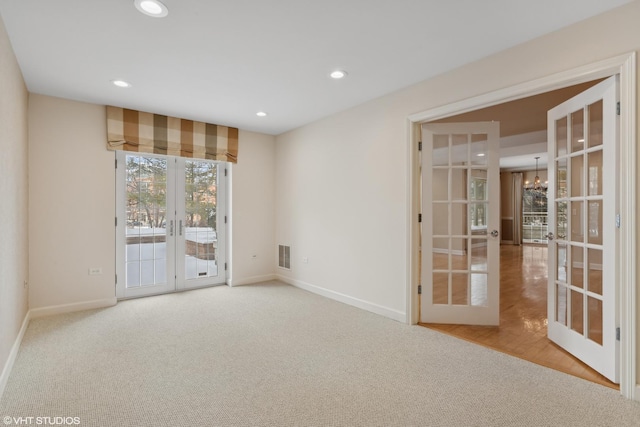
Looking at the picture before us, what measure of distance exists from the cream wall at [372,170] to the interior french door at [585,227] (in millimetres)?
416

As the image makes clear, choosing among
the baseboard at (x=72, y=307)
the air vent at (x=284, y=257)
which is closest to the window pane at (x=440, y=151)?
the air vent at (x=284, y=257)

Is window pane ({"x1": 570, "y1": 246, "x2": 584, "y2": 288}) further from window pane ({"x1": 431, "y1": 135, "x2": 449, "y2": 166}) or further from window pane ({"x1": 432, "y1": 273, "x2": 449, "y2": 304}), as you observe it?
window pane ({"x1": 431, "y1": 135, "x2": 449, "y2": 166})

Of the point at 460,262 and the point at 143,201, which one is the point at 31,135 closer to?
the point at 143,201

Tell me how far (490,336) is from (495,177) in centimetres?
162

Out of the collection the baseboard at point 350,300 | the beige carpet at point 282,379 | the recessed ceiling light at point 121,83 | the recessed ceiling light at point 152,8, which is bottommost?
the beige carpet at point 282,379

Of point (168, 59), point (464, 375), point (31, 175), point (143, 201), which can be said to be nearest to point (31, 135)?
point (31, 175)

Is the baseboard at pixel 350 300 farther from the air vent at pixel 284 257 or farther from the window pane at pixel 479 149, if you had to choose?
the window pane at pixel 479 149

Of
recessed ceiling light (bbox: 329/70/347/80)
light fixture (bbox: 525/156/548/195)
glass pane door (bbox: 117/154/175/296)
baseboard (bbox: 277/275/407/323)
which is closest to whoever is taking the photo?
recessed ceiling light (bbox: 329/70/347/80)

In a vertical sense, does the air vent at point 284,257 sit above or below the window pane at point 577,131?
below

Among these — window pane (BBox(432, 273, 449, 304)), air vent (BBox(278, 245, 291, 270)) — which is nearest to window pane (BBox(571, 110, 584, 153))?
window pane (BBox(432, 273, 449, 304))

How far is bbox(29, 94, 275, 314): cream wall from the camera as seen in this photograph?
3758 millimetres

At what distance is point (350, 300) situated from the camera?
4.25 metres

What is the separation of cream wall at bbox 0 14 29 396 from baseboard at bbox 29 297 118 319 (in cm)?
33

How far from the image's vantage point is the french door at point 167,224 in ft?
14.6
